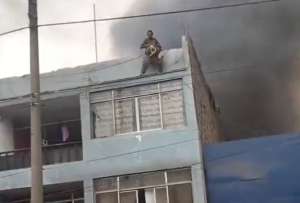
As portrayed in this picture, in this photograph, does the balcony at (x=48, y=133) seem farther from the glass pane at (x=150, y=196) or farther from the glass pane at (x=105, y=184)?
the glass pane at (x=150, y=196)

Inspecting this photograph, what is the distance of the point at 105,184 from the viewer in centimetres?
1905

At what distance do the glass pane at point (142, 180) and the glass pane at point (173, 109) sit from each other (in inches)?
65.5

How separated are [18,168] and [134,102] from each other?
4884 mm

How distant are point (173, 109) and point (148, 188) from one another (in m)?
2.67

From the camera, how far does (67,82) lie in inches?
805

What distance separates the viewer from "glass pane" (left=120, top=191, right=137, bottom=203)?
736 inches

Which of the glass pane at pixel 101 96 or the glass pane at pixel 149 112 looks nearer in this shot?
the glass pane at pixel 149 112

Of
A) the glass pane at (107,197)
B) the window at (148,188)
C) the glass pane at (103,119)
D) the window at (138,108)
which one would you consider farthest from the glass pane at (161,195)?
the glass pane at (103,119)

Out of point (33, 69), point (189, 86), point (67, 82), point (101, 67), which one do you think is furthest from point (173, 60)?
point (33, 69)

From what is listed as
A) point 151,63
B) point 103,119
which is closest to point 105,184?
point 103,119

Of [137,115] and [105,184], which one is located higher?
[137,115]

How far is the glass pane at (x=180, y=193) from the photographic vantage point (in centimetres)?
1817

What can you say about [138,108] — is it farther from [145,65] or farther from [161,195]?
[161,195]

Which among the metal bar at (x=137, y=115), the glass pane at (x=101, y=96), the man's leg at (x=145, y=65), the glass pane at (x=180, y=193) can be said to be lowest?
the glass pane at (x=180, y=193)
